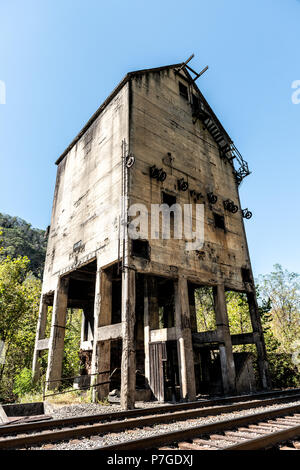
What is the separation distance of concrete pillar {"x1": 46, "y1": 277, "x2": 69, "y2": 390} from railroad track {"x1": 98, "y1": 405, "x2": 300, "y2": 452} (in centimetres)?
1139

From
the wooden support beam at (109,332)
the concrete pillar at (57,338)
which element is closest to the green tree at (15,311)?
the concrete pillar at (57,338)

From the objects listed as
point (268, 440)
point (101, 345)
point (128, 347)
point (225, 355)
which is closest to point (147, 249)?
point (128, 347)

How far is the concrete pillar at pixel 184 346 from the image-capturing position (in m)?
11.8

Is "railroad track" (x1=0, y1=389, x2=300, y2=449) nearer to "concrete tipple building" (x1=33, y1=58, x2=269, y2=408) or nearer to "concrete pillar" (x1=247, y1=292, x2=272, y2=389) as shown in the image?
"concrete tipple building" (x1=33, y1=58, x2=269, y2=408)

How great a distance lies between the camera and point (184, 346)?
12.2 meters

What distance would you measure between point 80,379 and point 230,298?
52.9 feet

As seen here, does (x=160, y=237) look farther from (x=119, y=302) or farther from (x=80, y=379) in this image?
(x=80, y=379)

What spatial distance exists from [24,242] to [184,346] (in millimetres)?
87789

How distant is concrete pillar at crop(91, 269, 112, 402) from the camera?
11.2 meters

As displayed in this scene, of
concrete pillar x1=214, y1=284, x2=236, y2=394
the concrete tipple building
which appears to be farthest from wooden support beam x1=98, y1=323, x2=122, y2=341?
concrete pillar x1=214, y1=284, x2=236, y2=394

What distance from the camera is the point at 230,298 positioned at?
88.2 feet

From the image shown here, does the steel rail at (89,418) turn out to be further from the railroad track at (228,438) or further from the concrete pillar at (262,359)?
the concrete pillar at (262,359)

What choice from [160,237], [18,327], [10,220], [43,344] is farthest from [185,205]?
[10,220]

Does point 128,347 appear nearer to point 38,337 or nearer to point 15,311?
point 38,337
